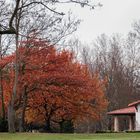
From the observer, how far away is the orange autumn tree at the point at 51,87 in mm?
52125

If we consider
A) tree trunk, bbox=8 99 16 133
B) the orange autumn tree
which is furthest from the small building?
tree trunk, bbox=8 99 16 133

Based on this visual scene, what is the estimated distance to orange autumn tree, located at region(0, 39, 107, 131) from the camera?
52.1m

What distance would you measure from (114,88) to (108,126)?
6.63 metres

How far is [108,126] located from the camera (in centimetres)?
8212

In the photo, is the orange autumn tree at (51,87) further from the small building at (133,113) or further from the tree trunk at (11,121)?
the tree trunk at (11,121)

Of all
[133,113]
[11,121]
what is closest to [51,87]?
[11,121]

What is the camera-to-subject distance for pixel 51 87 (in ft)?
172

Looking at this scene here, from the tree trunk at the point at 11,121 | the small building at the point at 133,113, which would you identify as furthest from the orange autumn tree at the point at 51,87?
the tree trunk at the point at 11,121

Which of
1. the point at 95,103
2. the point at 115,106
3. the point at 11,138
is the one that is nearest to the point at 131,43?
the point at 115,106

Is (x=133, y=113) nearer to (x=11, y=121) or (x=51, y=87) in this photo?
(x=51, y=87)

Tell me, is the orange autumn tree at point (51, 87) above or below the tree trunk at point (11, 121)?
above

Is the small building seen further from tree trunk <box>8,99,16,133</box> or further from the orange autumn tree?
tree trunk <box>8,99,16,133</box>

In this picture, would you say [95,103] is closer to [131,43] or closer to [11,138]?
[131,43]

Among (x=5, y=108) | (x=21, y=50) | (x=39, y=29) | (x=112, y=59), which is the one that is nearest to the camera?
(x=39, y=29)
